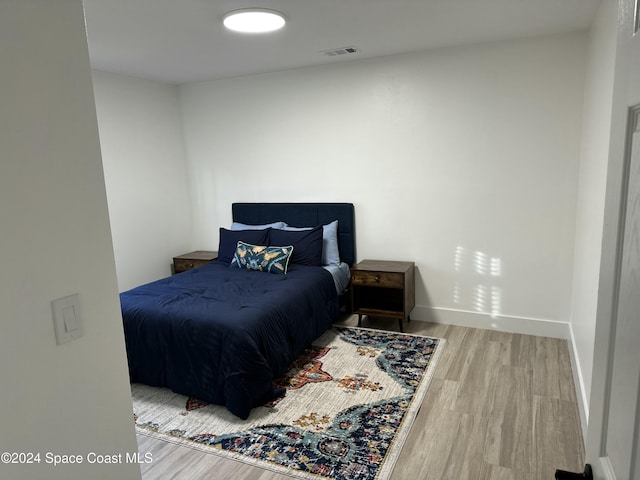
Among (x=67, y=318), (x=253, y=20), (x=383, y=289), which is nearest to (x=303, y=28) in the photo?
(x=253, y=20)

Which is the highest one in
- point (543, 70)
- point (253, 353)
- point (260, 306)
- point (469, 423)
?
point (543, 70)

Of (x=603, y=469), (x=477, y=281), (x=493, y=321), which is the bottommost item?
(x=493, y=321)

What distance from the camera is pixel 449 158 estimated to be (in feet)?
12.6

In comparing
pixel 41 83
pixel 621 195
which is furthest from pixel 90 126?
pixel 621 195

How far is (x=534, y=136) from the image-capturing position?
3525mm

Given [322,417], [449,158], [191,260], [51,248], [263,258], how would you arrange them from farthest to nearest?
1. [191,260]
2. [263,258]
3. [449,158]
4. [322,417]
5. [51,248]

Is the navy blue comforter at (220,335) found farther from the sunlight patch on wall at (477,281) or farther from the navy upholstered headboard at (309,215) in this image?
the sunlight patch on wall at (477,281)

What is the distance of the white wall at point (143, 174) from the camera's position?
4184 millimetres

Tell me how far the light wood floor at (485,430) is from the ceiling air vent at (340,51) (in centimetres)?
261

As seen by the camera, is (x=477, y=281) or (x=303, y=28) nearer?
(x=303, y=28)

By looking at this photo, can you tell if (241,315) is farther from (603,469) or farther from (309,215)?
(603,469)

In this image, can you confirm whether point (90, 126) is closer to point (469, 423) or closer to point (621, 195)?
point (621, 195)

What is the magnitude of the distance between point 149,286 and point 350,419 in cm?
199

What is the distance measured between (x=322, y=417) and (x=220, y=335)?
2.65 ft
